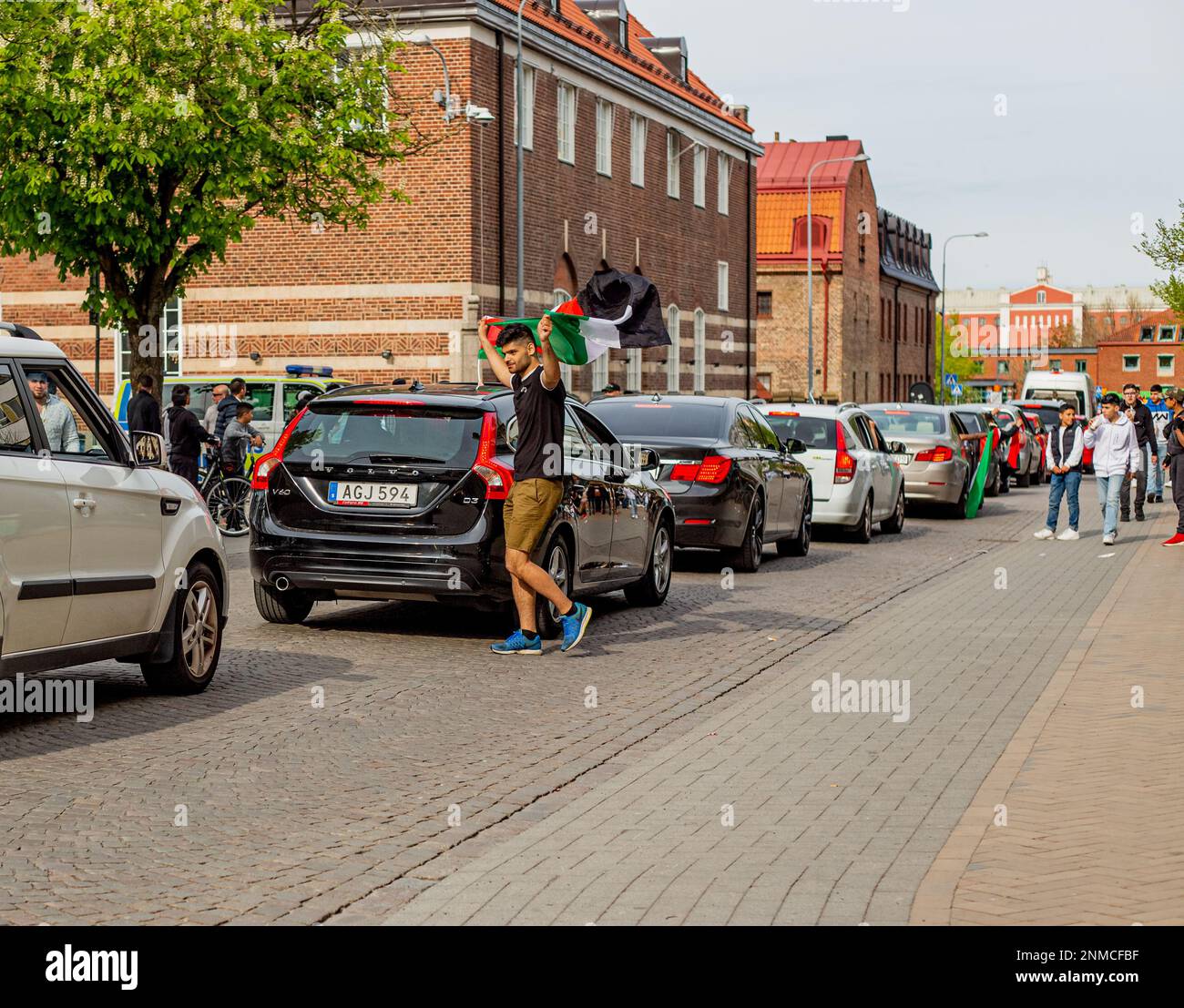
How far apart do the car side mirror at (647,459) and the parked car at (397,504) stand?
1.79 m

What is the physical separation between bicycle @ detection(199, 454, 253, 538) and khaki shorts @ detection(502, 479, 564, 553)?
1059cm

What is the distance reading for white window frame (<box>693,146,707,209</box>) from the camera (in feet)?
165

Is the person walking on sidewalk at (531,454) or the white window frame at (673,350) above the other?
the white window frame at (673,350)

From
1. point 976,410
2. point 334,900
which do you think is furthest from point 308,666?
point 976,410

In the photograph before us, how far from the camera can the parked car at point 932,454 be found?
2716 cm

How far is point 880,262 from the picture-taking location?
3314 inches

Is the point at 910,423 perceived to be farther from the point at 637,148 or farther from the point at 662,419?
the point at 637,148

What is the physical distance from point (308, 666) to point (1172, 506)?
2351cm

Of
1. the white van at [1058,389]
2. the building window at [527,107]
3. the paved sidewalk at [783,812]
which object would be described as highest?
the building window at [527,107]

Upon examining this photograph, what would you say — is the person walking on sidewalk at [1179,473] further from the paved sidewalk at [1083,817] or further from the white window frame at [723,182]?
the white window frame at [723,182]

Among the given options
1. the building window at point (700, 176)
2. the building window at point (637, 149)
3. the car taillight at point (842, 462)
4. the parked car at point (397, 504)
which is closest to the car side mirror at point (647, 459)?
the parked car at point (397, 504)

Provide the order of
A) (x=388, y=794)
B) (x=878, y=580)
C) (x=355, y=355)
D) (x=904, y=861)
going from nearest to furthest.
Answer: (x=904, y=861) → (x=388, y=794) → (x=878, y=580) → (x=355, y=355)

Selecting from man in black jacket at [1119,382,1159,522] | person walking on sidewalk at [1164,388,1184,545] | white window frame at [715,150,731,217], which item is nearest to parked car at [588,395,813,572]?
person walking on sidewalk at [1164,388,1184,545]

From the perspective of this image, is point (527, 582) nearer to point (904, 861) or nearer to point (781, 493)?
point (904, 861)
